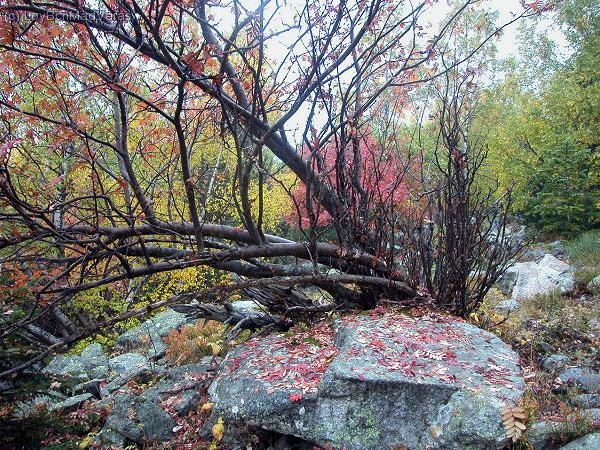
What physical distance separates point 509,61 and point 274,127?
21.3m

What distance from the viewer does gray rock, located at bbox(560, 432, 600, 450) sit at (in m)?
2.39

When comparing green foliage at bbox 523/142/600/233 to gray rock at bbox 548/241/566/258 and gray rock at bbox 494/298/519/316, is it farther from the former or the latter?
gray rock at bbox 494/298/519/316

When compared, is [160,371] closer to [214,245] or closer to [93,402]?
[93,402]

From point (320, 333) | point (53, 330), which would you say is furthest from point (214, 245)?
point (53, 330)

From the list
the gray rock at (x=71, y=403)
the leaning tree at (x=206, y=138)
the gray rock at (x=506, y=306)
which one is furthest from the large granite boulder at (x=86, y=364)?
the gray rock at (x=506, y=306)

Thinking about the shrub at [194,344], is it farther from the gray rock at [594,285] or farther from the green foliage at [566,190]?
the green foliage at [566,190]

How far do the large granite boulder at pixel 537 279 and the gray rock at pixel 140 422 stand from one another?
20.6 ft

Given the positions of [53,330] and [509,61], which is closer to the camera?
[53,330]

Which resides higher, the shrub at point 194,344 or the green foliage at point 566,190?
the green foliage at point 566,190

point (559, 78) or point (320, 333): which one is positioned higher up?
point (559, 78)

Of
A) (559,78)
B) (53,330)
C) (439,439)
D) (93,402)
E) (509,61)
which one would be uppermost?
(509,61)

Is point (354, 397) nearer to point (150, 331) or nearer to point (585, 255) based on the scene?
point (150, 331)

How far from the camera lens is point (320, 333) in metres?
3.86

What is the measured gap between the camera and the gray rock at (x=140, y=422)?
3.35 metres
